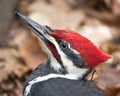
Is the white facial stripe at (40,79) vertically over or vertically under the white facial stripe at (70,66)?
under

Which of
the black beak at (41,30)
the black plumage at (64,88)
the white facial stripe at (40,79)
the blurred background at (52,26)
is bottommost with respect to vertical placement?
the blurred background at (52,26)

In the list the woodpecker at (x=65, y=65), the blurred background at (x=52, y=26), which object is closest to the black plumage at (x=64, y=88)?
the woodpecker at (x=65, y=65)

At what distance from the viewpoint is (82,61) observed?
17.1 ft

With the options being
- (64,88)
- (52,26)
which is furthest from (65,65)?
(52,26)

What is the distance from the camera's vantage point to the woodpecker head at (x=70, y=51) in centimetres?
512

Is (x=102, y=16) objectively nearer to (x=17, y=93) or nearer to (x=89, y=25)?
(x=89, y=25)

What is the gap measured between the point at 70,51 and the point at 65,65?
0.53ft

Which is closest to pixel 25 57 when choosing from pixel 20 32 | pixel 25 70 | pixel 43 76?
pixel 25 70

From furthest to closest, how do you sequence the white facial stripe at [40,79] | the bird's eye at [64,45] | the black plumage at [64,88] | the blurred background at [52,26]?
1. the blurred background at [52,26]
2. the white facial stripe at [40,79]
3. the bird's eye at [64,45]
4. the black plumage at [64,88]

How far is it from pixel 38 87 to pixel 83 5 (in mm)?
3456

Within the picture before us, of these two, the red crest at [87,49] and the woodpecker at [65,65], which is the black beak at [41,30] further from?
the red crest at [87,49]

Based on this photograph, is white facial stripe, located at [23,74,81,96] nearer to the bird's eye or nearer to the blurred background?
the bird's eye

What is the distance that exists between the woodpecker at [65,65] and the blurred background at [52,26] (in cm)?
93

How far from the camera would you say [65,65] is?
17.4ft
